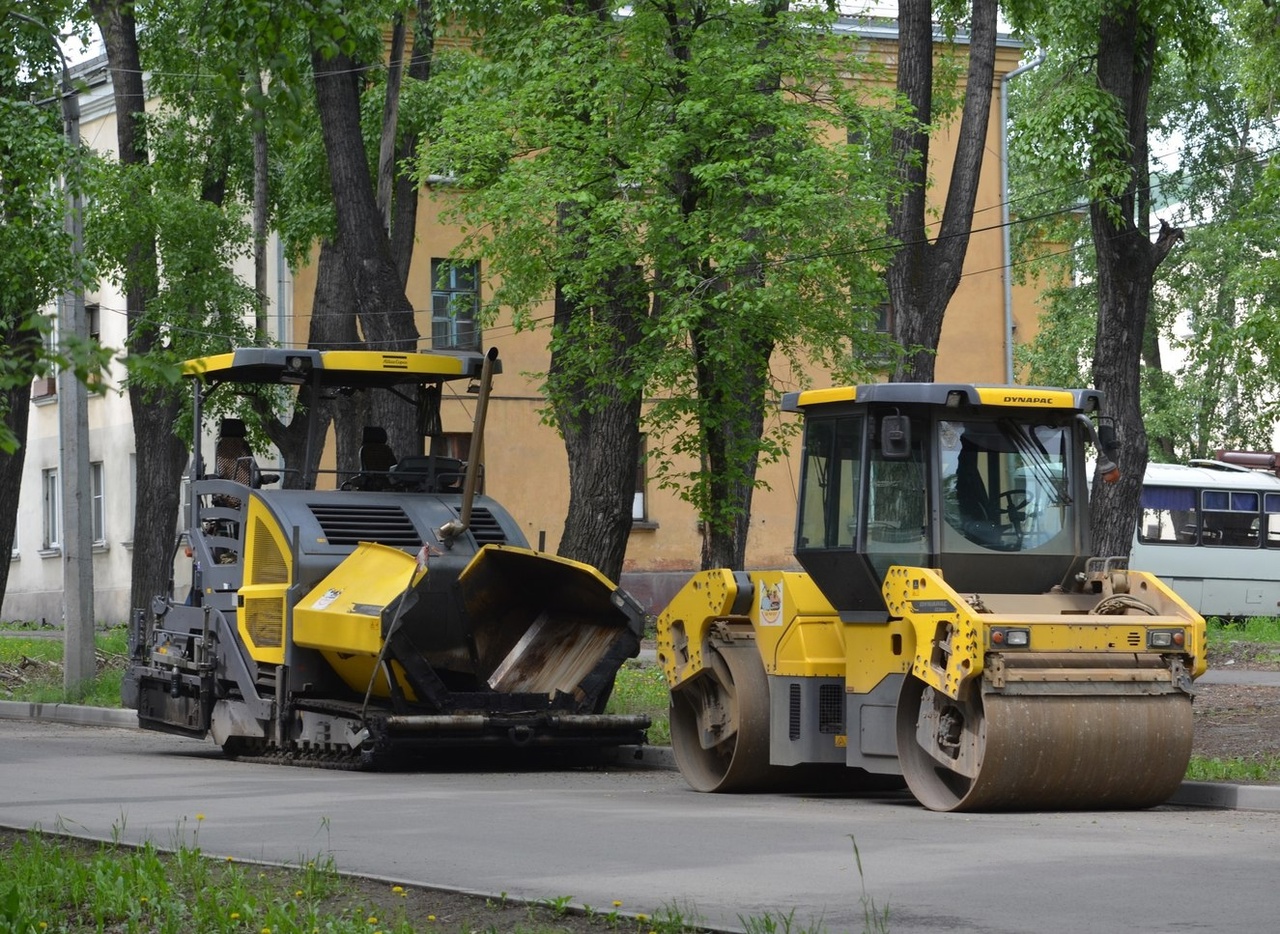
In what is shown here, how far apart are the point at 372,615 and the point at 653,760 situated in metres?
2.81

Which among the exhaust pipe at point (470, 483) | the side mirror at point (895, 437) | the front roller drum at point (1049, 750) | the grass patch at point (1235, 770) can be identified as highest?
the side mirror at point (895, 437)

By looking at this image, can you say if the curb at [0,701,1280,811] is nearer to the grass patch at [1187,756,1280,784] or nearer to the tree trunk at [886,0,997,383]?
the grass patch at [1187,756,1280,784]

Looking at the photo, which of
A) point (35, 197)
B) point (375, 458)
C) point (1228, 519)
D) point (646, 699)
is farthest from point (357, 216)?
point (1228, 519)

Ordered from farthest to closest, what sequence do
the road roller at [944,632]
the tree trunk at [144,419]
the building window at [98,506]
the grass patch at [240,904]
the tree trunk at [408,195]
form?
the building window at [98,506]
the tree trunk at [144,419]
the tree trunk at [408,195]
the road roller at [944,632]
the grass patch at [240,904]

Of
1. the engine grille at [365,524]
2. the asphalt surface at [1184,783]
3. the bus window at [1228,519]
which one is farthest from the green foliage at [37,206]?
the bus window at [1228,519]

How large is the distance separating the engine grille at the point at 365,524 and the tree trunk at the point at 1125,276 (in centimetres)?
896

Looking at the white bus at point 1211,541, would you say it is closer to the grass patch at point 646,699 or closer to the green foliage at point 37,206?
the grass patch at point 646,699

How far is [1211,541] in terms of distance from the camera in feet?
127

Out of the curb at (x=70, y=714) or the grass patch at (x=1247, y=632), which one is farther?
the grass patch at (x=1247, y=632)

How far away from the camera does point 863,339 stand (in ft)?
69.3

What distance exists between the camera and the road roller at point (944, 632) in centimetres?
1177

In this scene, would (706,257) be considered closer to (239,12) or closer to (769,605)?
(769,605)

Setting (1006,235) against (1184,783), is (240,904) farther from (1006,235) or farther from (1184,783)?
(1006,235)

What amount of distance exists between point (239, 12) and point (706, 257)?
982 cm
